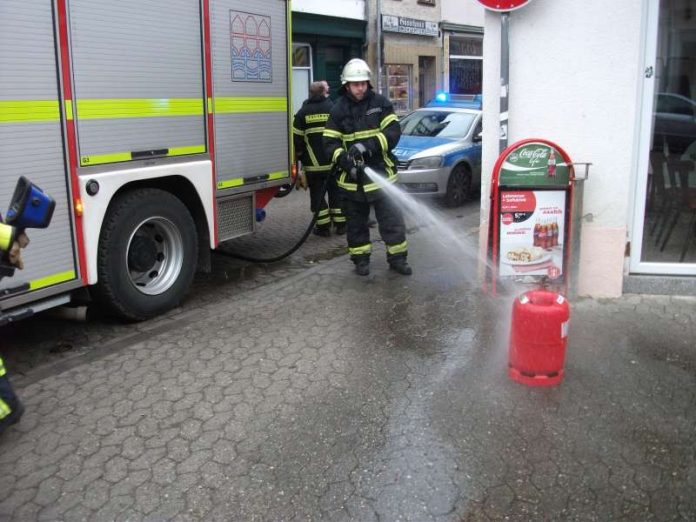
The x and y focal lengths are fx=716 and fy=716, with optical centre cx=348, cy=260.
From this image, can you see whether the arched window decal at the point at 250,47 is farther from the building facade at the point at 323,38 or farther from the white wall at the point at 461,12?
the white wall at the point at 461,12

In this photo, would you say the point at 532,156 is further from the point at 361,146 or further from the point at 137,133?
the point at 137,133

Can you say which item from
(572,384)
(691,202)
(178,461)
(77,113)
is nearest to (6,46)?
(77,113)

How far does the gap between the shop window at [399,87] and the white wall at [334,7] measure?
6.68 feet

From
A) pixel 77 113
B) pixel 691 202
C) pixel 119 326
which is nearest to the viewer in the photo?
pixel 77 113

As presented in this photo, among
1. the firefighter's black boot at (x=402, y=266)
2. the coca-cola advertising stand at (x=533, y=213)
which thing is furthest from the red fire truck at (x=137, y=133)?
the coca-cola advertising stand at (x=533, y=213)

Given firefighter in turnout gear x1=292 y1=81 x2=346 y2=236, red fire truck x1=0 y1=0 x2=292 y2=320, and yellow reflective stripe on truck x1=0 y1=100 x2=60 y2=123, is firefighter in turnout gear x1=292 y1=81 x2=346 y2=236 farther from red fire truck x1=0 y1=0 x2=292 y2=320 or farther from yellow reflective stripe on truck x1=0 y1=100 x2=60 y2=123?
yellow reflective stripe on truck x1=0 y1=100 x2=60 y2=123

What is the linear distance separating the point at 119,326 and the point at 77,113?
1714 millimetres

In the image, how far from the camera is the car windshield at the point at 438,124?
38.4 feet

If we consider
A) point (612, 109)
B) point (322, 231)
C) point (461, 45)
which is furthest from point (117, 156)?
point (461, 45)

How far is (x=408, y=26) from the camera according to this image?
20609 millimetres

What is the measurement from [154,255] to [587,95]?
12.0 feet

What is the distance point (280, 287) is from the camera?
6.62 m

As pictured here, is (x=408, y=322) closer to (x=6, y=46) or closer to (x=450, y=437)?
(x=450, y=437)

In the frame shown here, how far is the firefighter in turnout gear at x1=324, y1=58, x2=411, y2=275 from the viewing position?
6418 millimetres
